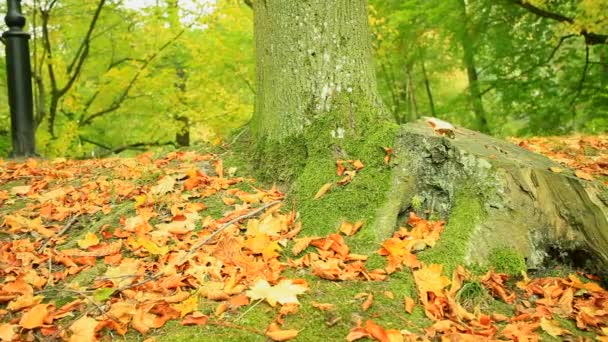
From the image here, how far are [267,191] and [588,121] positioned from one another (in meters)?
8.84

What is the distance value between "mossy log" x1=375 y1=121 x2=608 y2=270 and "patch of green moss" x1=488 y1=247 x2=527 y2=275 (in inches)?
1.0

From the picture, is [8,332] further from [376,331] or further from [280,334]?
[376,331]

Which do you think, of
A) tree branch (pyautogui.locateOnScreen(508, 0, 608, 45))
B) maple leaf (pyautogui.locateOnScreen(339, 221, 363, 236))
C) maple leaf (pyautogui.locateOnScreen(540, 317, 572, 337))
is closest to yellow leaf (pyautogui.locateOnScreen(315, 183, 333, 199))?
maple leaf (pyautogui.locateOnScreen(339, 221, 363, 236))

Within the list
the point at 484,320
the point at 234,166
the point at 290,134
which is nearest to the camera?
the point at 484,320

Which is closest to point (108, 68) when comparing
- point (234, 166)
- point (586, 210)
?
point (234, 166)

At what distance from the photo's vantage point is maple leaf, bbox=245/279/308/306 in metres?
2.12

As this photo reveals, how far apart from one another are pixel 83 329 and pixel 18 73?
15.7 ft

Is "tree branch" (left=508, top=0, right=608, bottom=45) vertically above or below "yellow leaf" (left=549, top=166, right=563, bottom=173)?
above

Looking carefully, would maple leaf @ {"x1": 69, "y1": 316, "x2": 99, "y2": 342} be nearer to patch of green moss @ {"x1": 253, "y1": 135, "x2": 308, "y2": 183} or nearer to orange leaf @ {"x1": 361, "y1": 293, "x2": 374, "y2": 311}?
orange leaf @ {"x1": 361, "y1": 293, "x2": 374, "y2": 311}

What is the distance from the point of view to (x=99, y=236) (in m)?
2.93

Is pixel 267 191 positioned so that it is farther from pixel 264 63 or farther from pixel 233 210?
pixel 264 63

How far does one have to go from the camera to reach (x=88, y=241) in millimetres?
2812

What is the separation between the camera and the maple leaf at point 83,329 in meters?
1.94

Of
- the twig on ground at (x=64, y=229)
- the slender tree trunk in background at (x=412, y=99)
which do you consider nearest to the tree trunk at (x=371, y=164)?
the twig on ground at (x=64, y=229)
